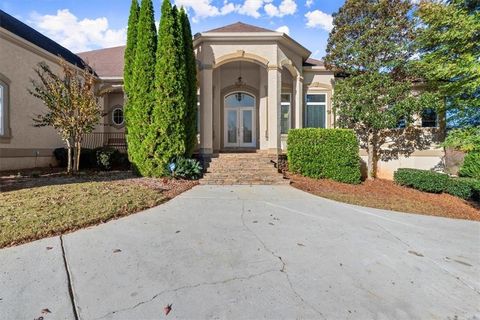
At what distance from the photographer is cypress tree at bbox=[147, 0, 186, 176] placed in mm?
9305

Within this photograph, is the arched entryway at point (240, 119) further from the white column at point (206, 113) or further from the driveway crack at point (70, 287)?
the driveway crack at point (70, 287)

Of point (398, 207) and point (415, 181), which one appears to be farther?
point (415, 181)

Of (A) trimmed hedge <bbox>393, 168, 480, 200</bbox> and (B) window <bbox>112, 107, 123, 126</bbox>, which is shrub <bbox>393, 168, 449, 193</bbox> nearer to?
(A) trimmed hedge <bbox>393, 168, 480, 200</bbox>

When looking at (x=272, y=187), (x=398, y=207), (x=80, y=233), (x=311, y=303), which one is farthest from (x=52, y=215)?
(x=398, y=207)

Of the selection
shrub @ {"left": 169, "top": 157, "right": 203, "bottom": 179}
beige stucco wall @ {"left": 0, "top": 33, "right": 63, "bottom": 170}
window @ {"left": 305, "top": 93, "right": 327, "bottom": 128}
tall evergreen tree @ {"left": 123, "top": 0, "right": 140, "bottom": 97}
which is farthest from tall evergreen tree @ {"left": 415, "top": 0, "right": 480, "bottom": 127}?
beige stucco wall @ {"left": 0, "top": 33, "right": 63, "bottom": 170}

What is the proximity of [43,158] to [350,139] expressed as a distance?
13.8m

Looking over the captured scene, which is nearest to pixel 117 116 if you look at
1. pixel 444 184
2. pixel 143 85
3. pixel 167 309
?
pixel 143 85

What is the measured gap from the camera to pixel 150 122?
31.3 ft

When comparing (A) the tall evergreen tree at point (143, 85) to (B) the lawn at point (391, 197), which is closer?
(B) the lawn at point (391, 197)

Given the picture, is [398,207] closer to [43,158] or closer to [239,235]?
[239,235]

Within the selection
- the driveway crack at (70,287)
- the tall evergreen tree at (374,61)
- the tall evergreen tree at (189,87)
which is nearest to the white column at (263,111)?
the tall evergreen tree at (374,61)

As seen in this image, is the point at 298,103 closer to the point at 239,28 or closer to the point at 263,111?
the point at 263,111

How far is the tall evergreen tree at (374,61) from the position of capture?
445 inches

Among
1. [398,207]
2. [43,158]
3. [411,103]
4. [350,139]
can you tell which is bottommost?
[398,207]
